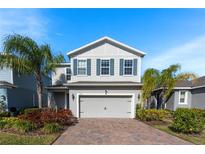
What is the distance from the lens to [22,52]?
962cm

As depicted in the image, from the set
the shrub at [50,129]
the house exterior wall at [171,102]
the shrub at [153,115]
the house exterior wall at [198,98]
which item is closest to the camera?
the shrub at [50,129]

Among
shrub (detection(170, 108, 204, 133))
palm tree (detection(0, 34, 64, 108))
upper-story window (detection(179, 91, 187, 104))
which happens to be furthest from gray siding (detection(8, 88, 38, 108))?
upper-story window (detection(179, 91, 187, 104))

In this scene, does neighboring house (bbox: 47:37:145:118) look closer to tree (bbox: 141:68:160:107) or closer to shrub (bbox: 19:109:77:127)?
tree (bbox: 141:68:160:107)

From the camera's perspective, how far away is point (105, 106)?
12.2 m

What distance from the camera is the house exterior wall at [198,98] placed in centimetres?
1394

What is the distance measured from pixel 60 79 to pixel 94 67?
209 inches

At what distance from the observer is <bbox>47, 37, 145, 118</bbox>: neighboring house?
1184 cm

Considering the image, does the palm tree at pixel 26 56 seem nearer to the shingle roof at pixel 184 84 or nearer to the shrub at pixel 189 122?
the shrub at pixel 189 122

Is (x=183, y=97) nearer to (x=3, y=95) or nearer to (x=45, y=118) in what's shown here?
(x=45, y=118)

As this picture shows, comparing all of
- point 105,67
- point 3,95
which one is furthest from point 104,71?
point 3,95

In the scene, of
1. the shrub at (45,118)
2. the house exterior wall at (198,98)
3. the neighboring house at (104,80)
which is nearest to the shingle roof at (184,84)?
the house exterior wall at (198,98)

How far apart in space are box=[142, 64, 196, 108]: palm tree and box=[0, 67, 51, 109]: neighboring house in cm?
1225
